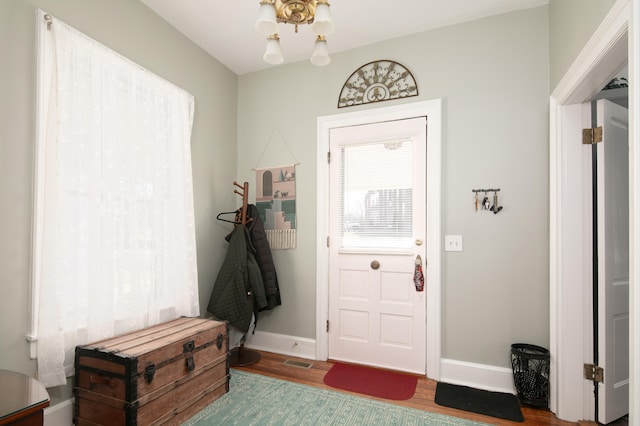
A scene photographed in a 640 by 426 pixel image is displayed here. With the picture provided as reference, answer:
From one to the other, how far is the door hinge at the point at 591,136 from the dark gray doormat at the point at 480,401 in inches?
71.0

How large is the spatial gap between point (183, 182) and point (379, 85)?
185cm

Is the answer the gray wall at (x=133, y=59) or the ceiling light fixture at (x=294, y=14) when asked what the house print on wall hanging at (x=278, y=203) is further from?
the ceiling light fixture at (x=294, y=14)

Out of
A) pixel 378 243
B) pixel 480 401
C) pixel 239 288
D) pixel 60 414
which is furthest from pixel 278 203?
pixel 480 401

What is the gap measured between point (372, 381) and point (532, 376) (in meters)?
1.11

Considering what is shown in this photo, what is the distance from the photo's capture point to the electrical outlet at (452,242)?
2.63 meters

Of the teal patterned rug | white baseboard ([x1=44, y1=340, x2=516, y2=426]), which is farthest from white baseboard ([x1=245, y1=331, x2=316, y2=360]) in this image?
the teal patterned rug

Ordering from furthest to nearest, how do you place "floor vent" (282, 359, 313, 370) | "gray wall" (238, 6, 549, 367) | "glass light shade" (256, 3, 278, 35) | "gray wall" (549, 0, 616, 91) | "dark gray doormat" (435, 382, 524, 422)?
1. "floor vent" (282, 359, 313, 370)
2. "gray wall" (238, 6, 549, 367)
3. "dark gray doormat" (435, 382, 524, 422)
4. "gray wall" (549, 0, 616, 91)
5. "glass light shade" (256, 3, 278, 35)

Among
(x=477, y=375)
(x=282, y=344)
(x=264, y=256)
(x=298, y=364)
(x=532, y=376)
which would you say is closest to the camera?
(x=532, y=376)

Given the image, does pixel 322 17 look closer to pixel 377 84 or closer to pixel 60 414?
pixel 377 84

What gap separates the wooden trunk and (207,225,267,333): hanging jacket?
0.52 meters

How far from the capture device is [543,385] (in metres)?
2.24

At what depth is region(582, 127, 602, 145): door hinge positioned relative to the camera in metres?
2.07

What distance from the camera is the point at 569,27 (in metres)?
1.99

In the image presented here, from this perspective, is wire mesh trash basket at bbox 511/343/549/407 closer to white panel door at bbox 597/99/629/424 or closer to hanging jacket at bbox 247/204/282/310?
white panel door at bbox 597/99/629/424
